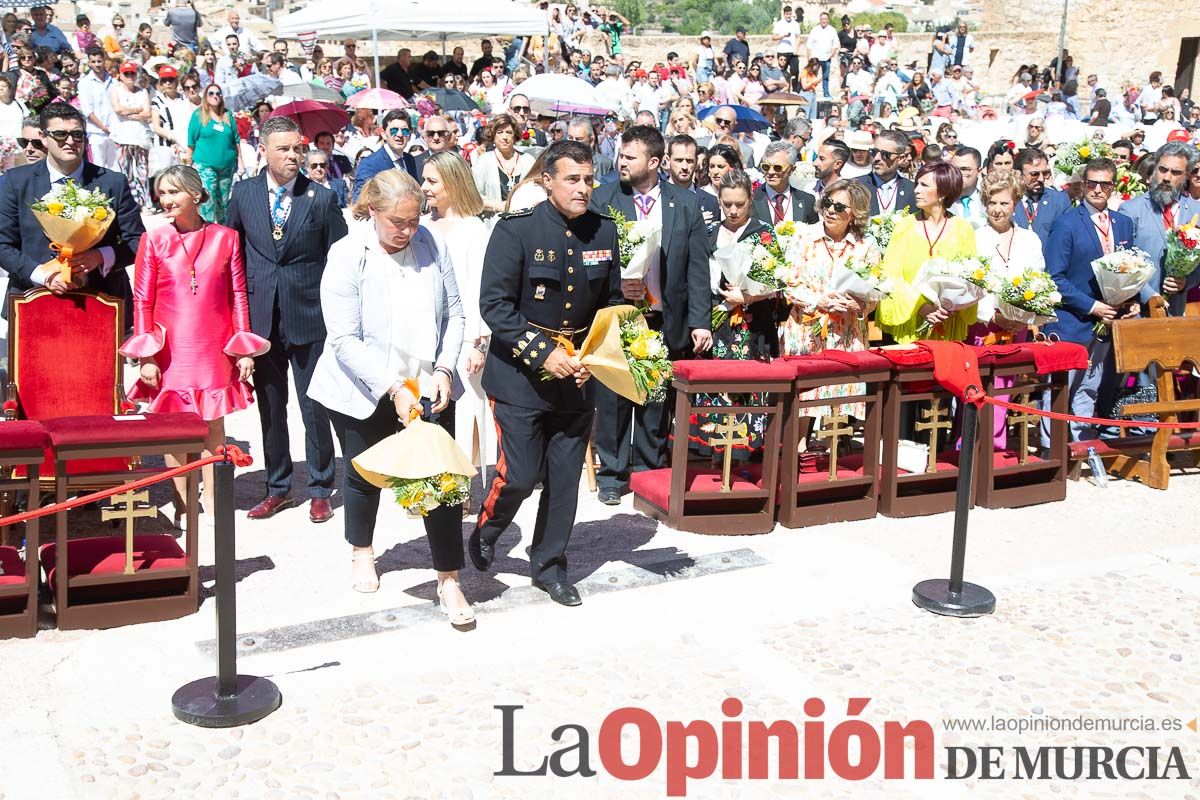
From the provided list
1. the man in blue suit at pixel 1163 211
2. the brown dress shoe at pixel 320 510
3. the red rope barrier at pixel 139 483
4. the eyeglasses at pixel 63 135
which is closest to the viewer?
the red rope barrier at pixel 139 483

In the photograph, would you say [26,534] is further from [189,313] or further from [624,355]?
[624,355]

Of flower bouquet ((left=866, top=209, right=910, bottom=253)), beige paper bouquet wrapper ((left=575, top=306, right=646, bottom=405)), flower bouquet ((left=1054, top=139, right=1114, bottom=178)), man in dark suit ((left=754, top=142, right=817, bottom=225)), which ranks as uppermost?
flower bouquet ((left=1054, top=139, right=1114, bottom=178))

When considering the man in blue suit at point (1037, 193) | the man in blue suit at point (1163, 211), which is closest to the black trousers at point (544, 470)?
the man in blue suit at point (1163, 211)

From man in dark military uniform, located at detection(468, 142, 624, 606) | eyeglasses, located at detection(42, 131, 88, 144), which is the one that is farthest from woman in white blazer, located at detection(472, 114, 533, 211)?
man in dark military uniform, located at detection(468, 142, 624, 606)

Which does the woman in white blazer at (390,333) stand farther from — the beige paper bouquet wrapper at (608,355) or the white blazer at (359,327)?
the beige paper bouquet wrapper at (608,355)

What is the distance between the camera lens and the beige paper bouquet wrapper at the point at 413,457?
16.8ft

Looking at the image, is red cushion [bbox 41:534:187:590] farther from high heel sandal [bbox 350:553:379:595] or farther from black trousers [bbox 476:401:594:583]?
black trousers [bbox 476:401:594:583]

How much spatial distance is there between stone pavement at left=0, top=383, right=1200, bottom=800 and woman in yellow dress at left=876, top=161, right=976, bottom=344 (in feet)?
4.49

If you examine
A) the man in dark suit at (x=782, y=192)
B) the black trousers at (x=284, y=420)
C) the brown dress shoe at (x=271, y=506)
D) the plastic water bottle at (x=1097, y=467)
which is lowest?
the brown dress shoe at (x=271, y=506)

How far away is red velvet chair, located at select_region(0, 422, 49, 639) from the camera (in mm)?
5281

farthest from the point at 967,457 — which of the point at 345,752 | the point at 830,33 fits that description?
the point at 830,33

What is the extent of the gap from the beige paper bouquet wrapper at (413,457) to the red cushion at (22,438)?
135cm

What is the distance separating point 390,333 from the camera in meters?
5.70

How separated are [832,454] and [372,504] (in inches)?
106
